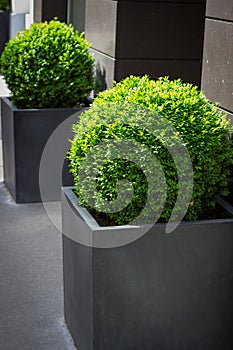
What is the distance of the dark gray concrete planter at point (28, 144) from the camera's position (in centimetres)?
666

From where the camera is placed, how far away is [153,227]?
12.2ft

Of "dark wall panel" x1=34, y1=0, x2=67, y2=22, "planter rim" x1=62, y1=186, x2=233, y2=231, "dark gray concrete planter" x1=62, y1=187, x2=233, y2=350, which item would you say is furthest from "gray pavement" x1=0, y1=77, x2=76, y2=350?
"dark wall panel" x1=34, y1=0, x2=67, y2=22

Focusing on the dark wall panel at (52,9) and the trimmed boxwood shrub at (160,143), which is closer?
the trimmed boxwood shrub at (160,143)

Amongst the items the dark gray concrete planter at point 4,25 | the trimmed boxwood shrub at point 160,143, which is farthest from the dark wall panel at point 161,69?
the dark gray concrete planter at point 4,25

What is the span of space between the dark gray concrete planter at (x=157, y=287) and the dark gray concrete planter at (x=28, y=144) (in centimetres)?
280

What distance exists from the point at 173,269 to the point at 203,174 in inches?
22.6

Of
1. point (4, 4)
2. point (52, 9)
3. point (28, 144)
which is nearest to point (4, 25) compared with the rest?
point (4, 4)

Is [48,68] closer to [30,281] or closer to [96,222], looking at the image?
[30,281]

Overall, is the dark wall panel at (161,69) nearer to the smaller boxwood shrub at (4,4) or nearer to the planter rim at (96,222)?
the planter rim at (96,222)

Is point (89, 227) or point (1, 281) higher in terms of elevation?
point (89, 227)

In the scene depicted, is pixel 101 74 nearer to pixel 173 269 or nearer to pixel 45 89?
pixel 45 89

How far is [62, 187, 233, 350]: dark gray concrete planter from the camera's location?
3.76 m

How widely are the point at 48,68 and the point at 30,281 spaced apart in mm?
2402

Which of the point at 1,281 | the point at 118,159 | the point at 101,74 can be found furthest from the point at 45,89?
the point at 118,159
